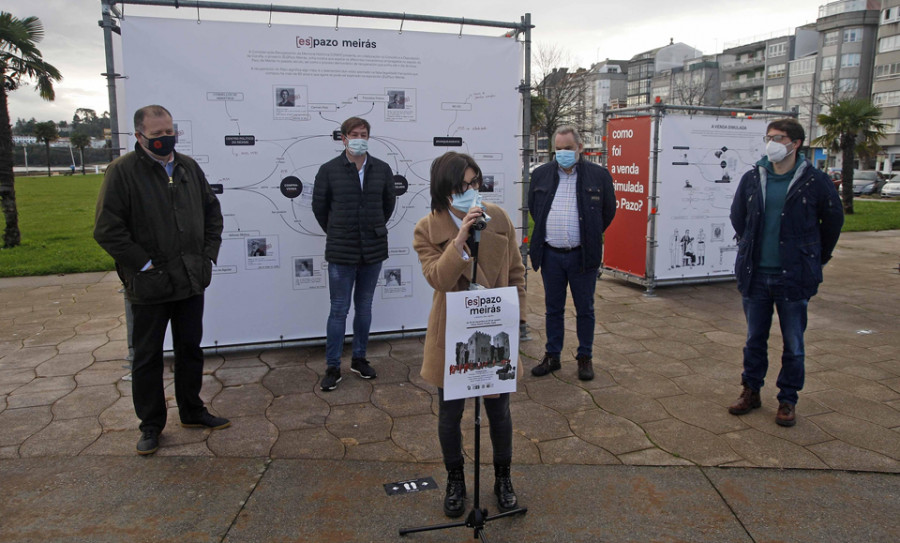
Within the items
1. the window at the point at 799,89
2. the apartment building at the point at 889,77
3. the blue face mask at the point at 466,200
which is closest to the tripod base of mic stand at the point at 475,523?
the blue face mask at the point at 466,200

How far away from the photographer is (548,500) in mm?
3199

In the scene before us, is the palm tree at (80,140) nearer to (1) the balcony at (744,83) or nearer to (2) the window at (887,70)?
(1) the balcony at (744,83)

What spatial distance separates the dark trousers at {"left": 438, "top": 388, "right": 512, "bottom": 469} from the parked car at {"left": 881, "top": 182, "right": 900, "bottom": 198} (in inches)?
1483

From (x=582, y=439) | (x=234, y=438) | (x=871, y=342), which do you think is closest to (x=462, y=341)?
(x=582, y=439)

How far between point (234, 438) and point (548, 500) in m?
2.06

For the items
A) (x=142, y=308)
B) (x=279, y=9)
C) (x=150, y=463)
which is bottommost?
(x=150, y=463)

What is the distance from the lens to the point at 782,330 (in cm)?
419

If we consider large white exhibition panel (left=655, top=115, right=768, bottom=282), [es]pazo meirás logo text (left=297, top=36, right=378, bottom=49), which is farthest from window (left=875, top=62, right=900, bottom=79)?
[es]pazo meirás logo text (left=297, top=36, right=378, bottom=49)

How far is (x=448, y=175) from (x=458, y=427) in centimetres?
123

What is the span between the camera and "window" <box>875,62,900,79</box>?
58375mm

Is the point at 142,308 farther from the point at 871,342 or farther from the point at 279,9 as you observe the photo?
the point at 871,342

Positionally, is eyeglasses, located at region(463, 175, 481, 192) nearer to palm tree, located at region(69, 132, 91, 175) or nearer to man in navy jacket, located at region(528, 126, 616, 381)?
man in navy jacket, located at region(528, 126, 616, 381)

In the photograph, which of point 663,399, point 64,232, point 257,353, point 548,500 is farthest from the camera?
point 64,232

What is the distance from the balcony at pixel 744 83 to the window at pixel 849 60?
1110 centimetres
